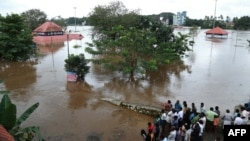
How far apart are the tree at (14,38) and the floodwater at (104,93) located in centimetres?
135

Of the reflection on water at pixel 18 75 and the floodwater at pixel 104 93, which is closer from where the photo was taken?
the floodwater at pixel 104 93

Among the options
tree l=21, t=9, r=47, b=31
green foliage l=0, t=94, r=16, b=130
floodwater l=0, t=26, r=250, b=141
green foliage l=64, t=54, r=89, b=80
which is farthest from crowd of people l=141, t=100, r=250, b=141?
tree l=21, t=9, r=47, b=31

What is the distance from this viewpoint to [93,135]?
11250mm

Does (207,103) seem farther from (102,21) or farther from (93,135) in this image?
(102,21)

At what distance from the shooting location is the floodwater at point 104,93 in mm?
12023

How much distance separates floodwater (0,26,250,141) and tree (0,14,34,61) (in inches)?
53.2

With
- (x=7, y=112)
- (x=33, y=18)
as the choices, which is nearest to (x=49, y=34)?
(x=33, y=18)

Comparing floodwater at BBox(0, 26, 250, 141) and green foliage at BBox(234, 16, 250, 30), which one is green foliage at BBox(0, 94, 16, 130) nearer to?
floodwater at BBox(0, 26, 250, 141)

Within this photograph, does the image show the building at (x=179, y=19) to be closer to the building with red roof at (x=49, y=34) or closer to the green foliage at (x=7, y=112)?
the building with red roof at (x=49, y=34)

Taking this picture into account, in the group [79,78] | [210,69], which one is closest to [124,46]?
[79,78]

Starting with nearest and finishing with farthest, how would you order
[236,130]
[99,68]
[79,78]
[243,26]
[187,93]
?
[236,130]
[187,93]
[79,78]
[99,68]
[243,26]

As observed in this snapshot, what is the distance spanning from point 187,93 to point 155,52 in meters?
4.71

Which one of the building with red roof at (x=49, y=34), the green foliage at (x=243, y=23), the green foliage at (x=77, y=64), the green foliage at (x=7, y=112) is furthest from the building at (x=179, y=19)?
the green foliage at (x=7, y=112)

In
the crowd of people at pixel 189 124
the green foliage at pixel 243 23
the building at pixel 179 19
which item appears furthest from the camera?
the building at pixel 179 19
